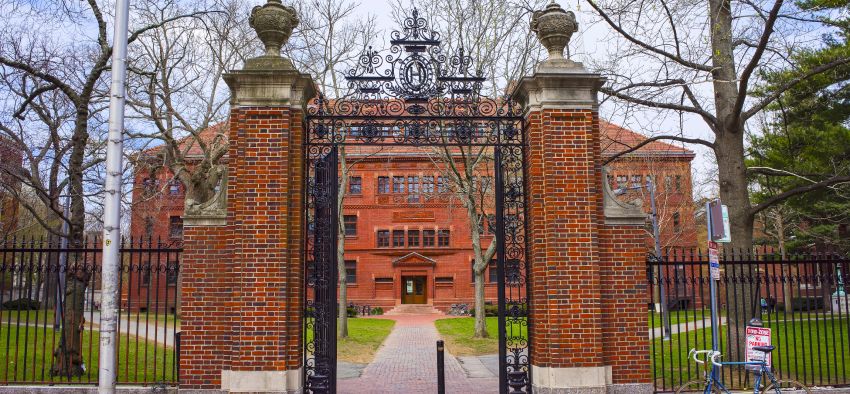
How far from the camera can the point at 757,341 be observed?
8781 mm

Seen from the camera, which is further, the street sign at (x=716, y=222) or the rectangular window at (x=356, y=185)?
the rectangular window at (x=356, y=185)

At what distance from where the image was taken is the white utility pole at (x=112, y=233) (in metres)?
6.68

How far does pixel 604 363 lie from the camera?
8.08m

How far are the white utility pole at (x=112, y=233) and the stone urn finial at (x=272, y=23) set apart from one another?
1910 millimetres

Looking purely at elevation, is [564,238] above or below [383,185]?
below

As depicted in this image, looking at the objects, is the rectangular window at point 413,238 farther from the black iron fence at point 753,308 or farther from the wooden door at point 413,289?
the black iron fence at point 753,308

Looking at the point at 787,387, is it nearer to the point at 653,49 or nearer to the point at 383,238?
the point at 653,49

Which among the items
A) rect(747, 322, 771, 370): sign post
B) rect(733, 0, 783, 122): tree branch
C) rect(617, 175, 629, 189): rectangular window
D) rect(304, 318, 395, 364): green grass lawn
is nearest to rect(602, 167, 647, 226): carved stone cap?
rect(747, 322, 771, 370): sign post

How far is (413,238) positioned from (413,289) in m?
3.86

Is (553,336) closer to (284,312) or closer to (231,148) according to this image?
(284,312)

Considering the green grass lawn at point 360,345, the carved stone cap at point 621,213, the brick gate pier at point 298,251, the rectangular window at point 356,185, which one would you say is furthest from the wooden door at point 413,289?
the carved stone cap at point 621,213

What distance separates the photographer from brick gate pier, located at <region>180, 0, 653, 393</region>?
25.6 ft

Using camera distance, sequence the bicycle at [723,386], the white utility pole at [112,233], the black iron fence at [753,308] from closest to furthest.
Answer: the white utility pole at [112,233], the bicycle at [723,386], the black iron fence at [753,308]

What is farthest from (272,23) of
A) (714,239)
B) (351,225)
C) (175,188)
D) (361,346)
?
(351,225)
